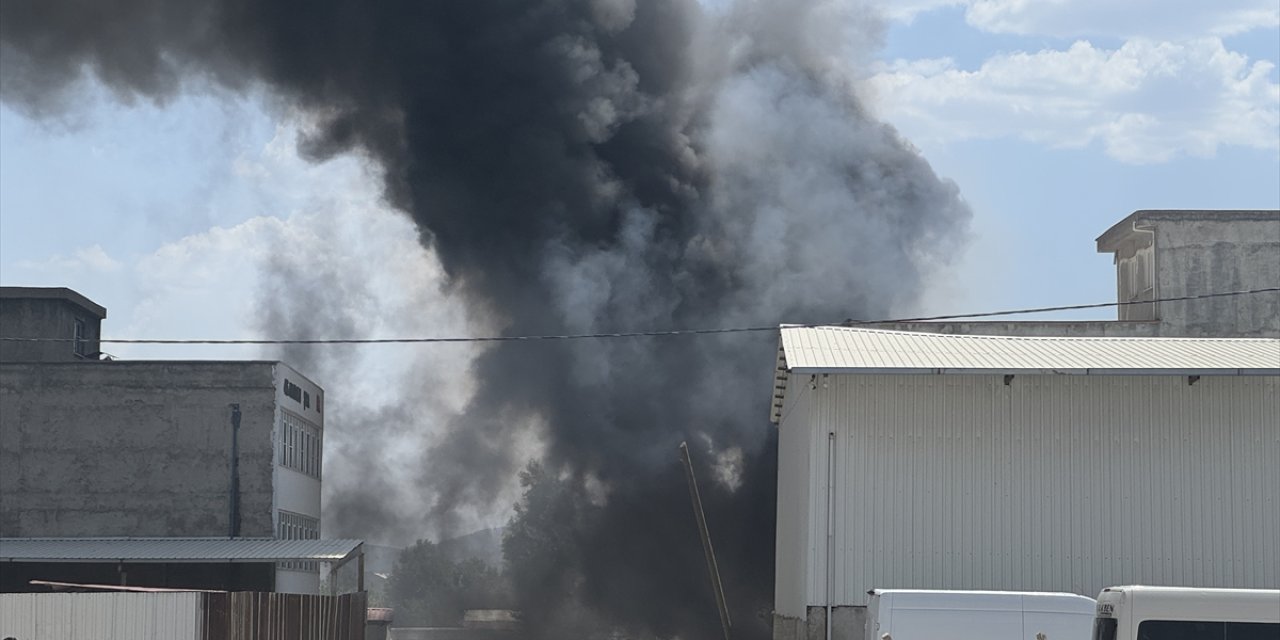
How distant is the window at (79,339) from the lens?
1892 inches

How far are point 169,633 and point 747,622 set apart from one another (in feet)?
Result: 81.1

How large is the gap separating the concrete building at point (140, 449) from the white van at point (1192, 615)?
32.3m

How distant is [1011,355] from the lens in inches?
924

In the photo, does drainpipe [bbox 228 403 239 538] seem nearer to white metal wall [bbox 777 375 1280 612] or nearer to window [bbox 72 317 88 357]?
window [bbox 72 317 88 357]

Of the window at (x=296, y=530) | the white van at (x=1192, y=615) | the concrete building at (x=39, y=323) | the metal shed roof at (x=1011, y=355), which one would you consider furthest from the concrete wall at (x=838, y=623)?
the concrete building at (x=39, y=323)

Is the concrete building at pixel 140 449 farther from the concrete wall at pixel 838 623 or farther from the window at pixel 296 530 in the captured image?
the concrete wall at pixel 838 623

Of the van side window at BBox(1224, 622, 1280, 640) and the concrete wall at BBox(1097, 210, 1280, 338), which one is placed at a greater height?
the concrete wall at BBox(1097, 210, 1280, 338)

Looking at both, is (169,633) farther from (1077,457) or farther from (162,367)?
(162,367)

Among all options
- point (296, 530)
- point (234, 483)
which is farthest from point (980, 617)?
point (296, 530)

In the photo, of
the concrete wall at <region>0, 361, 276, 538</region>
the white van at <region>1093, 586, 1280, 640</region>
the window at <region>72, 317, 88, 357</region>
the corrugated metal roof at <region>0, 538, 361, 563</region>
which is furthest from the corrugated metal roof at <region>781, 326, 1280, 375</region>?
the window at <region>72, 317, 88, 357</region>

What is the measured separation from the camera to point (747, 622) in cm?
4428

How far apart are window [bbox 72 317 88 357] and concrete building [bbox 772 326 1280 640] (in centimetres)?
3205

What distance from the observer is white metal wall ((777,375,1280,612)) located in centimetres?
2216

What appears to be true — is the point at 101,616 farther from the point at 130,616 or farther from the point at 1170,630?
the point at 1170,630
